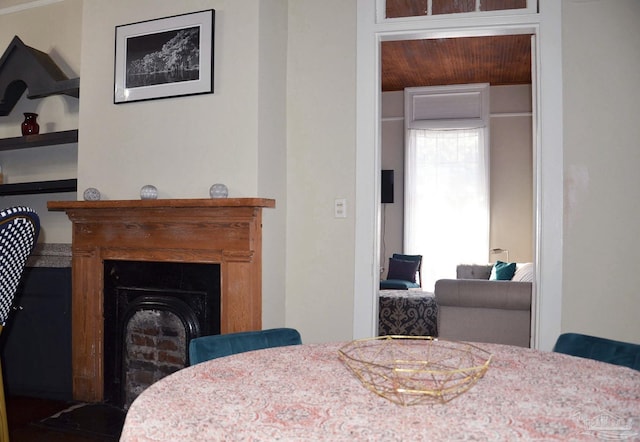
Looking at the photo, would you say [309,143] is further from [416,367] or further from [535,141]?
[416,367]

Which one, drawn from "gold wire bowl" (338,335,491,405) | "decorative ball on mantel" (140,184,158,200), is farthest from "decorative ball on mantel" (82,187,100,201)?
"gold wire bowl" (338,335,491,405)

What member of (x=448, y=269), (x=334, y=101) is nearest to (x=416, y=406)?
(x=334, y=101)

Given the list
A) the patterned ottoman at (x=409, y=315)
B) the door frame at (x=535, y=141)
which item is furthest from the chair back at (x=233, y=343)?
the patterned ottoman at (x=409, y=315)

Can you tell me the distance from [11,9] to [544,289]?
13.2 ft

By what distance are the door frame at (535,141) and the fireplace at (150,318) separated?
83 centimetres

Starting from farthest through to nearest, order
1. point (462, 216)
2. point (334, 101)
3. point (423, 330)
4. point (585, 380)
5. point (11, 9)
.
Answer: point (462, 216), point (423, 330), point (11, 9), point (334, 101), point (585, 380)

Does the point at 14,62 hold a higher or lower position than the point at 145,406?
higher

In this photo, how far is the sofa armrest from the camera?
12.3 ft

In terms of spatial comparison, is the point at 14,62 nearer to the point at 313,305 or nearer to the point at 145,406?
the point at 313,305

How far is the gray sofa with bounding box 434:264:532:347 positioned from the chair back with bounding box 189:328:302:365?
2.55 metres

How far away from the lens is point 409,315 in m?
4.45

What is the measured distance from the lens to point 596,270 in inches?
105

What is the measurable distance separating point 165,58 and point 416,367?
2390 mm

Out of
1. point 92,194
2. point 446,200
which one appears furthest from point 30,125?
point 446,200
